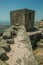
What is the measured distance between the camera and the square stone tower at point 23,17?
1354 centimetres

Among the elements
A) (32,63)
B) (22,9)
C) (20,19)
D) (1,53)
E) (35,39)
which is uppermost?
(22,9)

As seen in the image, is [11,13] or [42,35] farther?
[11,13]

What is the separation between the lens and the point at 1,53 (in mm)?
2857

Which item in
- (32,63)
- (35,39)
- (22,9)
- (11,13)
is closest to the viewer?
(32,63)

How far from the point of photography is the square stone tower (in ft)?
44.4

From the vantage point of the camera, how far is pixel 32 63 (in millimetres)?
2699

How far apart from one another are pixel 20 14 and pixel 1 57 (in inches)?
439

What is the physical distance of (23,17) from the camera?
1352 cm

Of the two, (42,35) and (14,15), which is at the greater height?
(14,15)

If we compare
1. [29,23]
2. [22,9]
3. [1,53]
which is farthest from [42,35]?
[1,53]

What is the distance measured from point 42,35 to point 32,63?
9857mm

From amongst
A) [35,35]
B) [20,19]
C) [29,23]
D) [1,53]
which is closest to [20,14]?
[20,19]

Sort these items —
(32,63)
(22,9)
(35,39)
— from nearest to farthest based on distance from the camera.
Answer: (32,63)
(35,39)
(22,9)

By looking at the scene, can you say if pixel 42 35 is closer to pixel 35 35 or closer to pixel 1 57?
pixel 35 35
